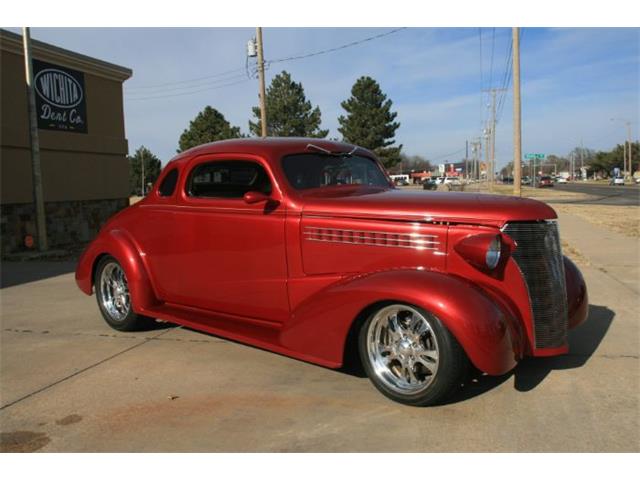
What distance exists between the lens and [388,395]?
137 inches

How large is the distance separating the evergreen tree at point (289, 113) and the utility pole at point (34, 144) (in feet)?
107

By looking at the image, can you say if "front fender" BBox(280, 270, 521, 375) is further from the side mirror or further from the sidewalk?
the sidewalk

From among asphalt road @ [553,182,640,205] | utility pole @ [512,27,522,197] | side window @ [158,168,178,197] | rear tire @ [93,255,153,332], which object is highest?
utility pole @ [512,27,522,197]

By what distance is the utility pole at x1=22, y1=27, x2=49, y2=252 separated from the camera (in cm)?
1136

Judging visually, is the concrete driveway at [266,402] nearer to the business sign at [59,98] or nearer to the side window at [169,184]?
the side window at [169,184]

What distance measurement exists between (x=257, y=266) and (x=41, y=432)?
5.78 ft

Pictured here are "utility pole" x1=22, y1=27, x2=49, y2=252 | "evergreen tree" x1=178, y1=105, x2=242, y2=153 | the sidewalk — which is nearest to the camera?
the sidewalk

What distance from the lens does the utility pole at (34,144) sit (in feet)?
37.3

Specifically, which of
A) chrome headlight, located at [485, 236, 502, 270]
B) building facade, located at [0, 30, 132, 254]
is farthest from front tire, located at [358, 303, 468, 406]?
building facade, located at [0, 30, 132, 254]

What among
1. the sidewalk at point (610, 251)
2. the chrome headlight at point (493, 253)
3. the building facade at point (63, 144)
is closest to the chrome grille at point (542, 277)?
the chrome headlight at point (493, 253)

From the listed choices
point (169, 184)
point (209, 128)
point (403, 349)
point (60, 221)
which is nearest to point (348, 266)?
point (403, 349)

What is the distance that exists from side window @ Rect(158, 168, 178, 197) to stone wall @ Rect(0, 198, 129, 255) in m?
8.35
